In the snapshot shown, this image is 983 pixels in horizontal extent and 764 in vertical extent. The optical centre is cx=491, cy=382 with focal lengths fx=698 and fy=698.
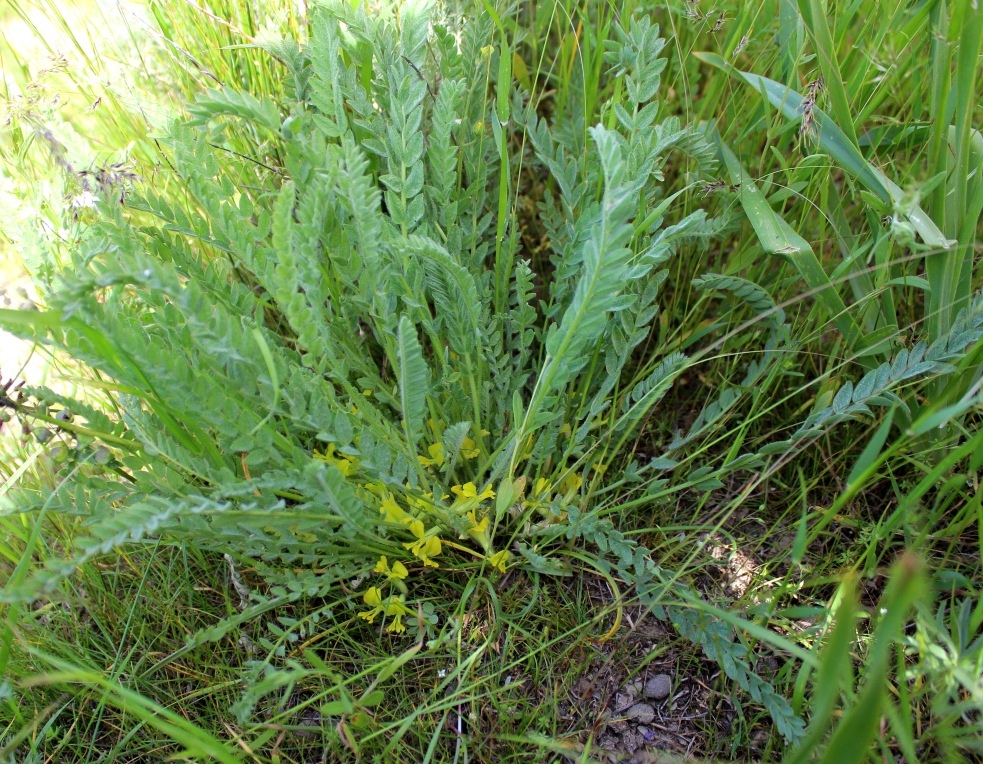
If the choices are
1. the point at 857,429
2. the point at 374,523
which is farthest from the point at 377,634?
the point at 857,429

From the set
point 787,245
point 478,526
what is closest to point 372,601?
point 478,526

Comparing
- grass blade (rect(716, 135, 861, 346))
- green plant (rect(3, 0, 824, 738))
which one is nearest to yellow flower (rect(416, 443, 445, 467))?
green plant (rect(3, 0, 824, 738))

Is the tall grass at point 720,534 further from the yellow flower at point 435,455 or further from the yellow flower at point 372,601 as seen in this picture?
the yellow flower at point 435,455

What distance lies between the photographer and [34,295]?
168cm

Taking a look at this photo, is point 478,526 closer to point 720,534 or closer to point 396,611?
point 396,611

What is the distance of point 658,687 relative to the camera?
1155 millimetres

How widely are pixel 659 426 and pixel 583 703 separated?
56 cm

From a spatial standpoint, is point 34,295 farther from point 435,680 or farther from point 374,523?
point 435,680

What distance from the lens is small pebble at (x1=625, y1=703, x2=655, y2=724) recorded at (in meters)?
1.13

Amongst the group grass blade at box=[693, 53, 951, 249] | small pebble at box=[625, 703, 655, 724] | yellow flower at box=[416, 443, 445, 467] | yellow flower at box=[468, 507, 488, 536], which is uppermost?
grass blade at box=[693, 53, 951, 249]

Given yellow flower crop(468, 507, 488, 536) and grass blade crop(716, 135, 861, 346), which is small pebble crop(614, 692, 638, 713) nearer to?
yellow flower crop(468, 507, 488, 536)

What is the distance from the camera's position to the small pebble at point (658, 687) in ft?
3.77

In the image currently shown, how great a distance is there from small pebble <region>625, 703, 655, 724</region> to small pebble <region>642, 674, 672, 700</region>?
0.02 m

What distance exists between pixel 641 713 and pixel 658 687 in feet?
0.17
